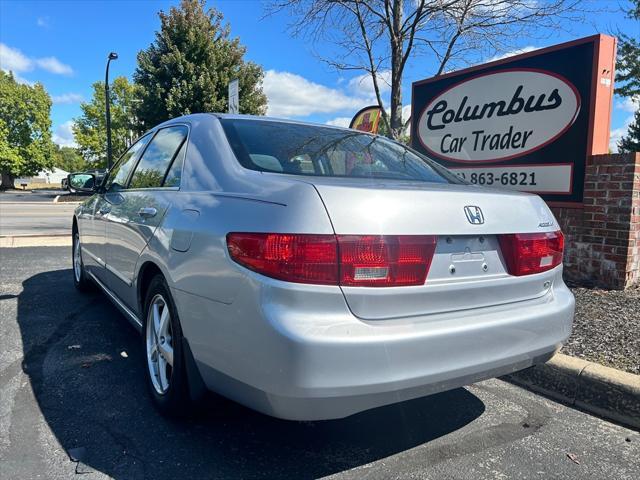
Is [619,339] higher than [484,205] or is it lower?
lower

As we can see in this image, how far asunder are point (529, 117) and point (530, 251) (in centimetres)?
387

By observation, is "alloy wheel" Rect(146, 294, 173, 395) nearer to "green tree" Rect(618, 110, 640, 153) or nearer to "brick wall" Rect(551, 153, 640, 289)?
"brick wall" Rect(551, 153, 640, 289)

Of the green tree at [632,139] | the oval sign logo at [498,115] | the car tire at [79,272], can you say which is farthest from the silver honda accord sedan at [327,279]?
the green tree at [632,139]

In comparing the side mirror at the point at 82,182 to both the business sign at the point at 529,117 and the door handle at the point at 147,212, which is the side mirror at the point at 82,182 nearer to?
the door handle at the point at 147,212

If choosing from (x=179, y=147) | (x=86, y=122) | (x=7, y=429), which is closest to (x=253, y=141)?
(x=179, y=147)

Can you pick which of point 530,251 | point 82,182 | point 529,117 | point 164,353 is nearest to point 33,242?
point 82,182

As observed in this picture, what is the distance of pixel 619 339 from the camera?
375cm

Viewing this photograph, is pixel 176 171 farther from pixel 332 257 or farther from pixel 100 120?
pixel 100 120

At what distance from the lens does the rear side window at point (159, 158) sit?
10.3 feet

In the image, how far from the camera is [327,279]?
1939 mm

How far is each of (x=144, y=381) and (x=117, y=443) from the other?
2.57 ft

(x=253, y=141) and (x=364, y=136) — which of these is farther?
(x=364, y=136)

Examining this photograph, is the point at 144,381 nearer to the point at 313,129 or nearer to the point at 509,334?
the point at 313,129

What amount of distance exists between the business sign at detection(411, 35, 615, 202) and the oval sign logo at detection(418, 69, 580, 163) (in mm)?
11
